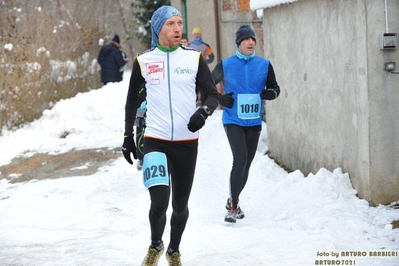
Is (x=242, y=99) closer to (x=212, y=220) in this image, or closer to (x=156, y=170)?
(x=212, y=220)

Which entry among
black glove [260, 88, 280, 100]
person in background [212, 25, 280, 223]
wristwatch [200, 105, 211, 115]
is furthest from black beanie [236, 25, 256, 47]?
wristwatch [200, 105, 211, 115]

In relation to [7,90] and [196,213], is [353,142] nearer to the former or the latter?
[196,213]

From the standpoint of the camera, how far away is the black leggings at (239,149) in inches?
292

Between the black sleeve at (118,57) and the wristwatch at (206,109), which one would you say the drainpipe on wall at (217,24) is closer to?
the black sleeve at (118,57)

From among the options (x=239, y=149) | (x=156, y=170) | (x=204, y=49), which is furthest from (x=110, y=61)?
(x=156, y=170)

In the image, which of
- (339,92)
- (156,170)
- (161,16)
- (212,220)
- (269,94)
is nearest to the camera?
(156,170)

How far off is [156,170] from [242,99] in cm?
230

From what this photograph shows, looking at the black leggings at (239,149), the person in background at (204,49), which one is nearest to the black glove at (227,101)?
the black leggings at (239,149)

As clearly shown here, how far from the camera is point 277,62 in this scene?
10.1 m

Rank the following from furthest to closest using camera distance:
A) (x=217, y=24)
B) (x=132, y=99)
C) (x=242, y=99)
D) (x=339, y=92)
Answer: (x=217, y=24) < (x=339, y=92) < (x=242, y=99) < (x=132, y=99)

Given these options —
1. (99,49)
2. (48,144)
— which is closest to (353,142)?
(48,144)

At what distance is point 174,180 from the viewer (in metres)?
5.57

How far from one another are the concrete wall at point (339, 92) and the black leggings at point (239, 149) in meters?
1.11

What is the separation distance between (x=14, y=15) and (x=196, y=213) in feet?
28.7
